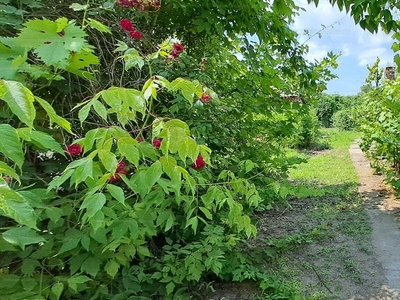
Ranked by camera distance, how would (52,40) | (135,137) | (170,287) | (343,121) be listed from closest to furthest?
(52,40), (135,137), (170,287), (343,121)

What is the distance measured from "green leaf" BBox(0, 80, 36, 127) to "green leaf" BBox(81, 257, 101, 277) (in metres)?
Answer: 1.06

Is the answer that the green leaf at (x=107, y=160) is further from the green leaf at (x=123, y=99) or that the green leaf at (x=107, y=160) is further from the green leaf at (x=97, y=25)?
the green leaf at (x=97, y=25)

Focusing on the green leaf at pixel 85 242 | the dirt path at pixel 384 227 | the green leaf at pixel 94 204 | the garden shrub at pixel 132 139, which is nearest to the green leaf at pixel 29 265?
the garden shrub at pixel 132 139

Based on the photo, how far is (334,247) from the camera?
9.72 ft

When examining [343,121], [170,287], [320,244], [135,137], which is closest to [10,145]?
[135,137]

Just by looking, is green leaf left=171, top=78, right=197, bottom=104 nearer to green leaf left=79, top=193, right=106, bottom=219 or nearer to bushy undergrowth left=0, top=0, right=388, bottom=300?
bushy undergrowth left=0, top=0, right=388, bottom=300

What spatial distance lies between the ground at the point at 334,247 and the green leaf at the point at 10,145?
6.47 ft

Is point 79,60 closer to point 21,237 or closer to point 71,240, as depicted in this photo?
point 21,237

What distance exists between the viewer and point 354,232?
326 cm

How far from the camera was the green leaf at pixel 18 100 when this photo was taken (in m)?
0.66

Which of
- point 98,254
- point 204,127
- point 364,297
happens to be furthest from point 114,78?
point 364,297

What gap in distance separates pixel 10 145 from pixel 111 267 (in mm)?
1118

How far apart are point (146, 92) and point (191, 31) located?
2.23 metres

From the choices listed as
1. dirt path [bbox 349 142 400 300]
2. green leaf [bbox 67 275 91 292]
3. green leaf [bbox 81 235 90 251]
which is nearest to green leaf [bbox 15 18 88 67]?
green leaf [bbox 81 235 90 251]
